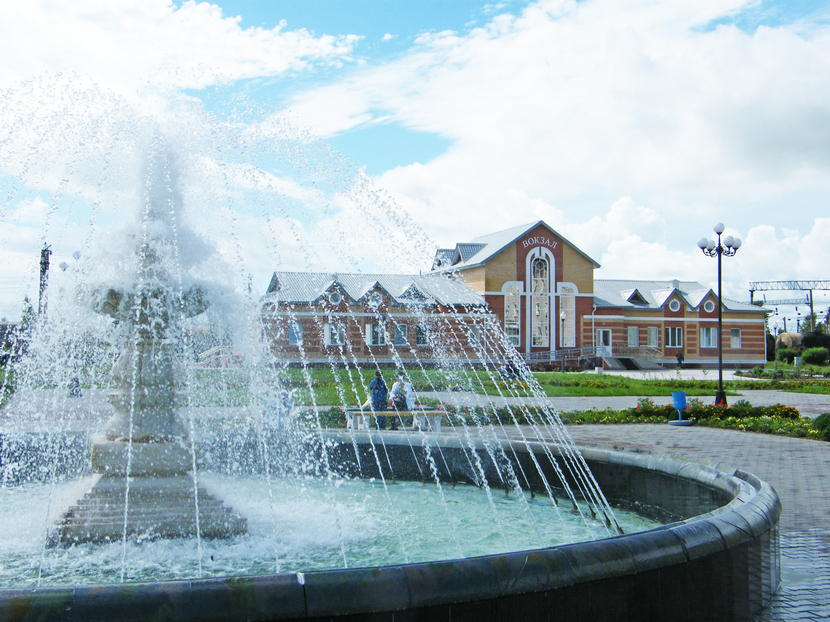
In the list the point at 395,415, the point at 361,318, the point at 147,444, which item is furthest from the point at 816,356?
the point at 147,444

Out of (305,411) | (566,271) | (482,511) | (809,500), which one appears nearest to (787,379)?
(566,271)

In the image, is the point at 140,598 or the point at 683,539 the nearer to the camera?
the point at 140,598

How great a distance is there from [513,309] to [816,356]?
83.3 ft

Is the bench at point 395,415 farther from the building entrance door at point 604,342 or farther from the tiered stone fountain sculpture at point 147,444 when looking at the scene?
the building entrance door at point 604,342

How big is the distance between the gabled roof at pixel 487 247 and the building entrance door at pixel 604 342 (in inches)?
183

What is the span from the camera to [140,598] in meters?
2.75

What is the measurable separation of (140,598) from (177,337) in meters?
3.17

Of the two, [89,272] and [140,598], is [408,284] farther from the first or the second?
[140,598]

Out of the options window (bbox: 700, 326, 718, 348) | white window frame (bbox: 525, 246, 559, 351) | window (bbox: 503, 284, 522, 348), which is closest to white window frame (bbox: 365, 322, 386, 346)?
window (bbox: 503, 284, 522, 348)

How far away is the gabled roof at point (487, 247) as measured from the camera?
45.9 metres

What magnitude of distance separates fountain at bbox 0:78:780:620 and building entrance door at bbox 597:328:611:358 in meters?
40.8

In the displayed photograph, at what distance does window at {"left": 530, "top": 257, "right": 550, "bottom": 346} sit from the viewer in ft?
155

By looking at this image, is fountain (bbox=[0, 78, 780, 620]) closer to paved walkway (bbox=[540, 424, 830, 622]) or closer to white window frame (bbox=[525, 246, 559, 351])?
paved walkway (bbox=[540, 424, 830, 622])

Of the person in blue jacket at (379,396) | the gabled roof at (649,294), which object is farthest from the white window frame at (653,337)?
the person in blue jacket at (379,396)
